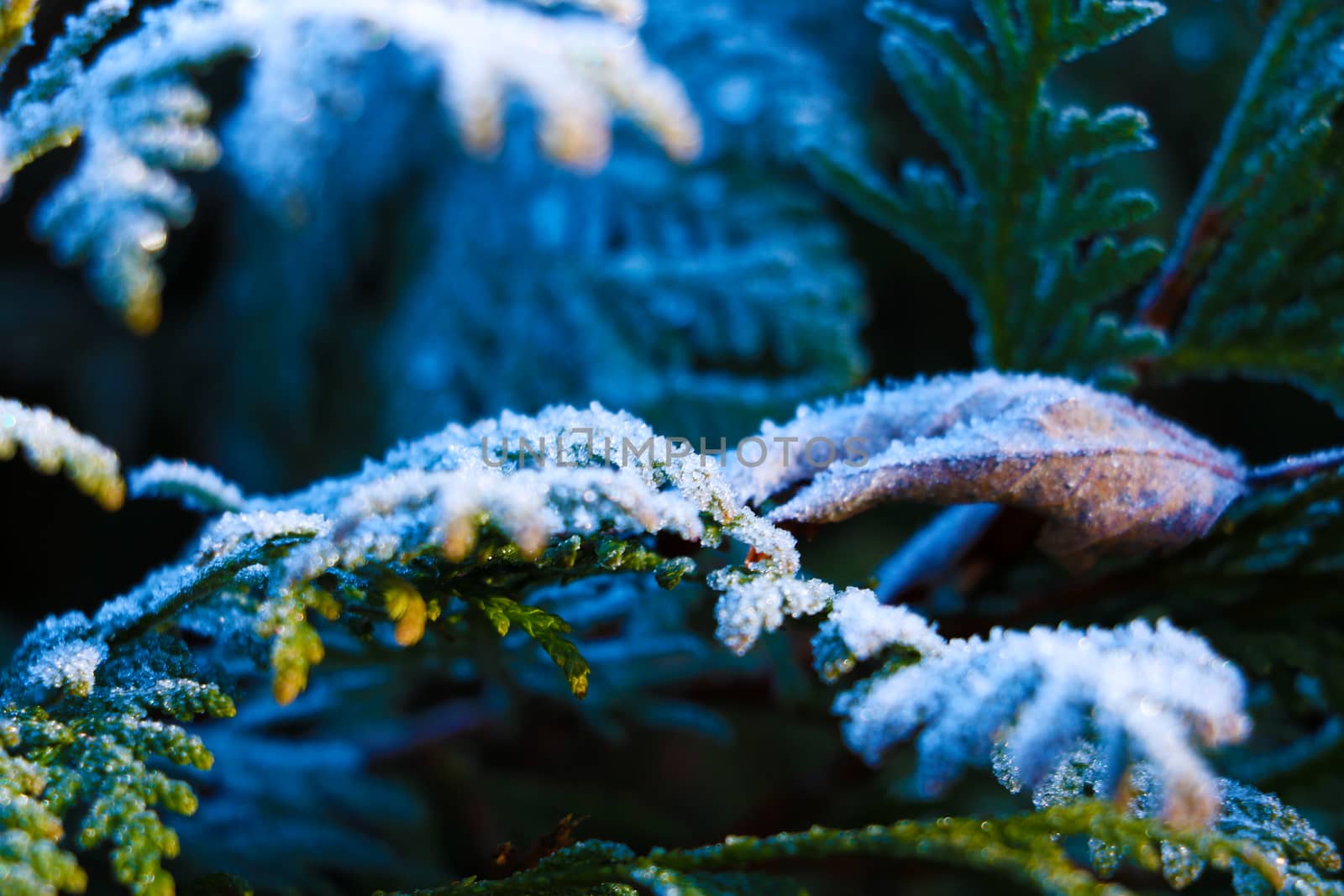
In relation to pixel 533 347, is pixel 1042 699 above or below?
above

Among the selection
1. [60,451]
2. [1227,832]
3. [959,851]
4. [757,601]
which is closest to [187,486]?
[60,451]

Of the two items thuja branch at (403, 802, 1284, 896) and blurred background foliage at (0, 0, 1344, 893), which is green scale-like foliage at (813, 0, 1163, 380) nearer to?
blurred background foliage at (0, 0, 1344, 893)

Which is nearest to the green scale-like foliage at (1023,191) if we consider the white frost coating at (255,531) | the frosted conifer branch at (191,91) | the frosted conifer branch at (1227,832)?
the frosted conifer branch at (191,91)

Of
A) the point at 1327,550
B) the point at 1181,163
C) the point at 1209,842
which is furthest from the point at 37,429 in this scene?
the point at 1181,163

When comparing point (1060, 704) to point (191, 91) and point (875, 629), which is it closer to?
point (875, 629)

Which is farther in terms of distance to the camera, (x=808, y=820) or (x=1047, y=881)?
(x=808, y=820)

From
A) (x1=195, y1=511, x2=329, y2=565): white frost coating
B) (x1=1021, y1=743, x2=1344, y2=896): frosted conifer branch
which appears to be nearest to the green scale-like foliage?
(x1=1021, y1=743, x2=1344, y2=896): frosted conifer branch

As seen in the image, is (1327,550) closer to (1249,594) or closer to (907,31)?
(1249,594)
